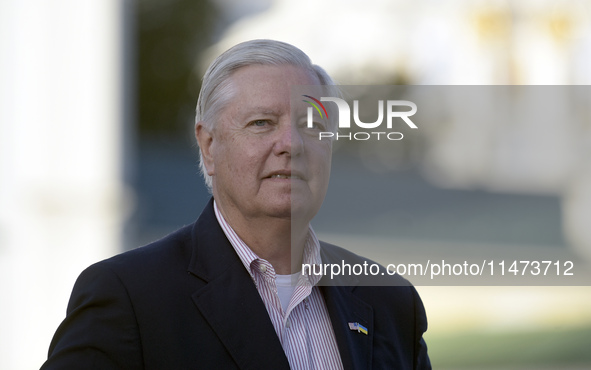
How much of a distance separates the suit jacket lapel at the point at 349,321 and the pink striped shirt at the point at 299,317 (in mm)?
28

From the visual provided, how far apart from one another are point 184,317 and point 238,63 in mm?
626

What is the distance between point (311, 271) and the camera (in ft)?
5.94

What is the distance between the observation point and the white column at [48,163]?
4.80m

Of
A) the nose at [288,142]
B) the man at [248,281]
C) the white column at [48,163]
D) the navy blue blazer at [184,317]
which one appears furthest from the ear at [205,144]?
the white column at [48,163]

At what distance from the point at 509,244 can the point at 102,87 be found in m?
3.57

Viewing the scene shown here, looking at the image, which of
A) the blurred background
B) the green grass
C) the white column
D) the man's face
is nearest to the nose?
the man's face

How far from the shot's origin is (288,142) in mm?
1693

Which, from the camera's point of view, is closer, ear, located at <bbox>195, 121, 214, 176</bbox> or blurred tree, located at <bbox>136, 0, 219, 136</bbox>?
ear, located at <bbox>195, 121, 214, 176</bbox>

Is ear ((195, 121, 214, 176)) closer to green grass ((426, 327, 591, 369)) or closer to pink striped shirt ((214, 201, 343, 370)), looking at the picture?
pink striped shirt ((214, 201, 343, 370))

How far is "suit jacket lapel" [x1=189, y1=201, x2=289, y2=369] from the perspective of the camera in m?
1.54

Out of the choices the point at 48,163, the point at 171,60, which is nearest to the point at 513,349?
the point at 48,163

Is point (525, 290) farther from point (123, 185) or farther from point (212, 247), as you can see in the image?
point (212, 247)

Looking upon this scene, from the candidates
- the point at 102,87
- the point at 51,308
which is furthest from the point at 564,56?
the point at 51,308

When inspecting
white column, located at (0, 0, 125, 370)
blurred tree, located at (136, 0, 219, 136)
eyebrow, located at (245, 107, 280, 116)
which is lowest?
eyebrow, located at (245, 107, 280, 116)
